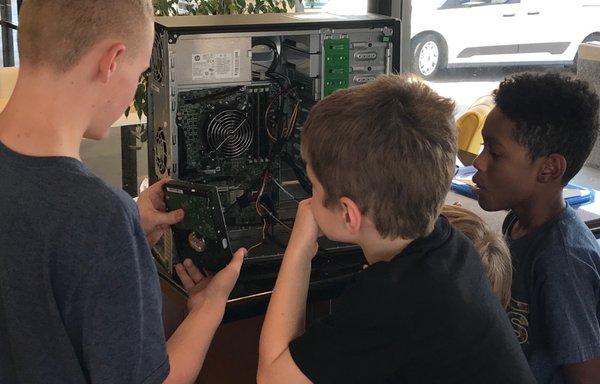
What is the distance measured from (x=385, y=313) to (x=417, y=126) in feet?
0.87

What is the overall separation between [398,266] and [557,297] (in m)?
0.43

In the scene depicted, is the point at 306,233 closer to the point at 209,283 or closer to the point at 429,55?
the point at 209,283

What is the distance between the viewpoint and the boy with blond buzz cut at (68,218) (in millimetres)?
1030

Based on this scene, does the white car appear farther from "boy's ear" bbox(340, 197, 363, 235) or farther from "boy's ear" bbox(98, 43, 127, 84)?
"boy's ear" bbox(98, 43, 127, 84)

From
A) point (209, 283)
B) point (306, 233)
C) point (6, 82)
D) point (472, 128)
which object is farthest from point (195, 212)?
point (6, 82)

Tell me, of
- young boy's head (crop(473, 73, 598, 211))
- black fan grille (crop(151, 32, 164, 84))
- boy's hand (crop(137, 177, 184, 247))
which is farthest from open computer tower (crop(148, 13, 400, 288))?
young boy's head (crop(473, 73, 598, 211))

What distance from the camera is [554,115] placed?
1.59m

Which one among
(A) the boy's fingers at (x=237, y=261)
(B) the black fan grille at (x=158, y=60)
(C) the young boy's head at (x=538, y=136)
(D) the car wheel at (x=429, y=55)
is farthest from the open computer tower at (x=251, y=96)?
(D) the car wheel at (x=429, y=55)

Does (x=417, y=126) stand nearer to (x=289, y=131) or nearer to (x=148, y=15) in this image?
(x=148, y=15)

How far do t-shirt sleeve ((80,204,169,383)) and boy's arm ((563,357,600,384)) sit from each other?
76 cm

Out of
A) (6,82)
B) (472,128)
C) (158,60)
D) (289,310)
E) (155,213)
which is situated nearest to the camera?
(289,310)

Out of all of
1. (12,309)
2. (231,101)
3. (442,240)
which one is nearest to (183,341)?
(12,309)

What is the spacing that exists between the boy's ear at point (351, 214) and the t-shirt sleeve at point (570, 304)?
1.48 feet

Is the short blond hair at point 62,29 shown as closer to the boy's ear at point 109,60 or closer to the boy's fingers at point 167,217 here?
the boy's ear at point 109,60
